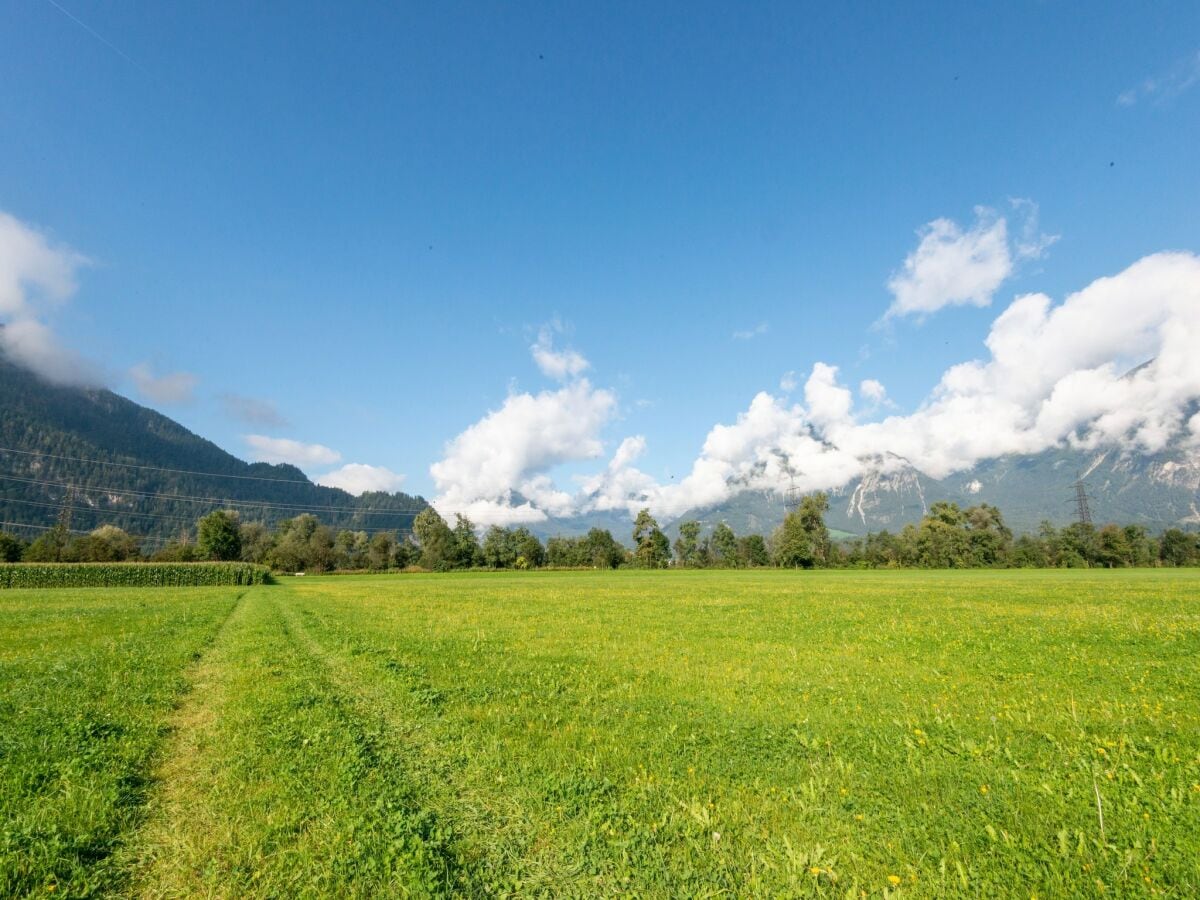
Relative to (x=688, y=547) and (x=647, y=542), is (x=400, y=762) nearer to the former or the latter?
(x=647, y=542)

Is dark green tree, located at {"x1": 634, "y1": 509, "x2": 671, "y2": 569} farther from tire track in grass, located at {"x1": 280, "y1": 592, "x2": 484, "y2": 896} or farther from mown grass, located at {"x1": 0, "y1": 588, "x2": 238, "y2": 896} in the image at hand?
tire track in grass, located at {"x1": 280, "y1": 592, "x2": 484, "y2": 896}

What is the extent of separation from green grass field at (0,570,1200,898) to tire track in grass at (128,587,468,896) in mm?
37

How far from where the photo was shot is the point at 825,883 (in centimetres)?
518

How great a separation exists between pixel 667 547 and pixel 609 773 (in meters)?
176

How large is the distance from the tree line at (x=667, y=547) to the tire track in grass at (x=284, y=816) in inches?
5957

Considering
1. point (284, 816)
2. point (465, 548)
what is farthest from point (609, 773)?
point (465, 548)

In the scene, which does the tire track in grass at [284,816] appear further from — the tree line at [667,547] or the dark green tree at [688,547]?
the dark green tree at [688,547]

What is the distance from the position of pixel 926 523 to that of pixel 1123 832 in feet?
564

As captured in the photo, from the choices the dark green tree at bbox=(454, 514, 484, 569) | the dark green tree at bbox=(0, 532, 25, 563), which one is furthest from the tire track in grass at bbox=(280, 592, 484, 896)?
the dark green tree at bbox=(0, 532, 25, 563)

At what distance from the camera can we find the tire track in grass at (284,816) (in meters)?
5.25

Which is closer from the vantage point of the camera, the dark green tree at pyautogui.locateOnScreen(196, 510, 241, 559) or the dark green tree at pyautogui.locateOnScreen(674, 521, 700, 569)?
the dark green tree at pyautogui.locateOnScreen(196, 510, 241, 559)

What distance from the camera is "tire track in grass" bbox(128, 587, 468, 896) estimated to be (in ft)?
17.2

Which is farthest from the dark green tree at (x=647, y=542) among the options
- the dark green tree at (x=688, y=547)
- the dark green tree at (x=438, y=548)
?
the dark green tree at (x=438, y=548)

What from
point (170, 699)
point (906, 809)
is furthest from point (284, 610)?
point (906, 809)
